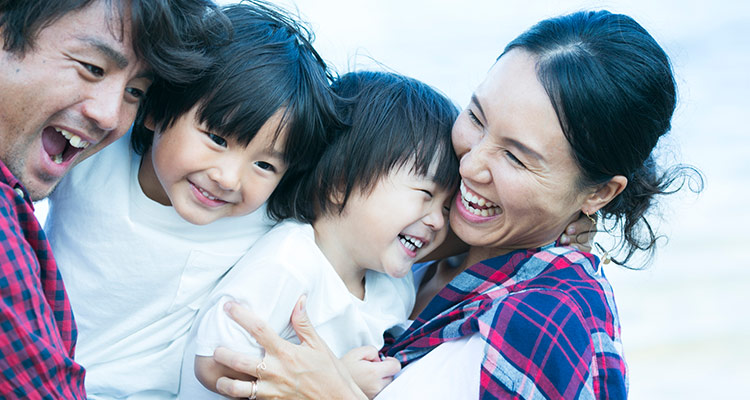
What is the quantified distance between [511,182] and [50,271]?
114cm

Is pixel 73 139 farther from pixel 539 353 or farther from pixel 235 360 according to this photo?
pixel 539 353

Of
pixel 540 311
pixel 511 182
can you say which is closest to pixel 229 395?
pixel 540 311

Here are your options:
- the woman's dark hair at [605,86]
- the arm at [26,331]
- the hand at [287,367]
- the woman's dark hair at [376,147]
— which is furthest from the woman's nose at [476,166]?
the arm at [26,331]

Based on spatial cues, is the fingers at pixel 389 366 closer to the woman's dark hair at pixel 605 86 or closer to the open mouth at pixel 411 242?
the open mouth at pixel 411 242

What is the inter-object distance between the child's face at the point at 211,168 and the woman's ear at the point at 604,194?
873mm

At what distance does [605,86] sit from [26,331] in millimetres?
1412

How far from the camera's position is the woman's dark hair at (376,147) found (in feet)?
6.42

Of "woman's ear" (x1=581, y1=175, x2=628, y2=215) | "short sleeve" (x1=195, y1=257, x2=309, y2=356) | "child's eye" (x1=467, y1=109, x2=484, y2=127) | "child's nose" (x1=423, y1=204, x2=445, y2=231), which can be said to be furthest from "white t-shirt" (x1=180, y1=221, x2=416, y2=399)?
"woman's ear" (x1=581, y1=175, x2=628, y2=215)

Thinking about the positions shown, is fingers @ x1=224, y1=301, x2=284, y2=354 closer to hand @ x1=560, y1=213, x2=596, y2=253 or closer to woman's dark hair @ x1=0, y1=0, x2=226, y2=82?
woman's dark hair @ x1=0, y1=0, x2=226, y2=82

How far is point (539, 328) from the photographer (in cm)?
166

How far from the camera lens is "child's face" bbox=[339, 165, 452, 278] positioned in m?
1.95

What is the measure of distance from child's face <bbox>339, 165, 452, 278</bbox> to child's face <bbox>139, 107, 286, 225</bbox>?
0.28 metres

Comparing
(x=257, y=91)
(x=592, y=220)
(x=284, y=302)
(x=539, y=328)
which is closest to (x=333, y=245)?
(x=284, y=302)

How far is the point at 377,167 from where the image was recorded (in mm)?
1955
